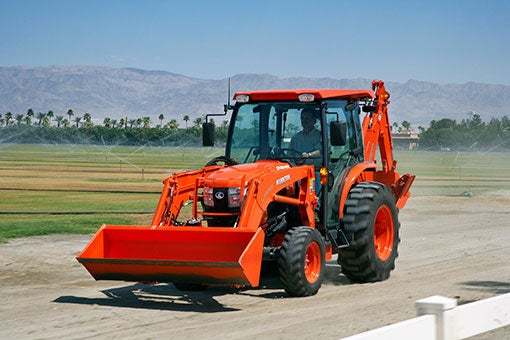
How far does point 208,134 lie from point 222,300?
246cm

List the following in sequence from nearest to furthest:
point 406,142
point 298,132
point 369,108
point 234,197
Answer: point 234,197, point 298,132, point 369,108, point 406,142

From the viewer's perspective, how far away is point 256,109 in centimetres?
1201

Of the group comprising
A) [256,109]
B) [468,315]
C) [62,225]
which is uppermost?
[256,109]

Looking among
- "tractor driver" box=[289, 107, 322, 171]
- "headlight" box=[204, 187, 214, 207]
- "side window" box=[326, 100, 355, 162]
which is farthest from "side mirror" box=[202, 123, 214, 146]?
"side window" box=[326, 100, 355, 162]

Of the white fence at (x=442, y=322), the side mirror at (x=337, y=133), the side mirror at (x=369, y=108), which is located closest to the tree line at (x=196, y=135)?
the side mirror at (x=369, y=108)

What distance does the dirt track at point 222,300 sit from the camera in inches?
337

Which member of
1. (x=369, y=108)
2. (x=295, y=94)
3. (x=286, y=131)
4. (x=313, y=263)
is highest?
(x=295, y=94)

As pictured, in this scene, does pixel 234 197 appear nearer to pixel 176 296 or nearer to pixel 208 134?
pixel 176 296

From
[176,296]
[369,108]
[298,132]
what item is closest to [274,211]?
[298,132]

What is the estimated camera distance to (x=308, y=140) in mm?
11422

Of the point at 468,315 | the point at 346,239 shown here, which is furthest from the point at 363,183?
the point at 468,315

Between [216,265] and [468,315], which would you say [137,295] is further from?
[468,315]

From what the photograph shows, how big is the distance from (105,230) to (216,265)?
5.85 feet

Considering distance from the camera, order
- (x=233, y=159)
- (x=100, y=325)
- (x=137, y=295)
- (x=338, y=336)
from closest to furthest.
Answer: (x=338, y=336)
(x=100, y=325)
(x=137, y=295)
(x=233, y=159)
